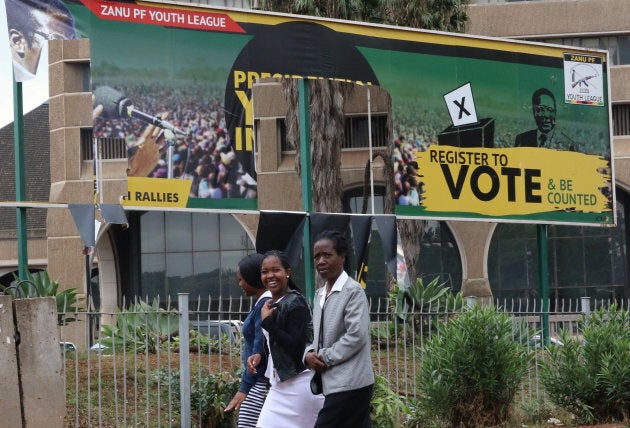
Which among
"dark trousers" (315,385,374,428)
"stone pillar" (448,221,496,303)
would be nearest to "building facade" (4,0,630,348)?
"stone pillar" (448,221,496,303)

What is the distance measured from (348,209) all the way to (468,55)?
15388 mm

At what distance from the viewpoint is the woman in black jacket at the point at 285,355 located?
7.51 metres

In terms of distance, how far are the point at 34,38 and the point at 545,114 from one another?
963 cm

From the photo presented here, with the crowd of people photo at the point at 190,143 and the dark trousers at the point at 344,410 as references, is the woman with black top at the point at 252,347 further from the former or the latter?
the crowd of people photo at the point at 190,143

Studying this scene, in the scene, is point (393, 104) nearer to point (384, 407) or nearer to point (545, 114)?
point (545, 114)

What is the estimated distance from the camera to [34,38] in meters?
15.2

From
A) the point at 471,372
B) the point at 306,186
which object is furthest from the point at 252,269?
the point at 306,186

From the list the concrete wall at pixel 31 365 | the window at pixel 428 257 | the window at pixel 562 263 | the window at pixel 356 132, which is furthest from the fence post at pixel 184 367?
the window at pixel 562 263

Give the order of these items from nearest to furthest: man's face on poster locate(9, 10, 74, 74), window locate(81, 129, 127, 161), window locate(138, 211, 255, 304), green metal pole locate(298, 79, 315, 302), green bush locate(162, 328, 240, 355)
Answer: green bush locate(162, 328, 240, 355) → man's face on poster locate(9, 10, 74, 74) → green metal pole locate(298, 79, 315, 302) → window locate(81, 129, 127, 161) → window locate(138, 211, 255, 304)

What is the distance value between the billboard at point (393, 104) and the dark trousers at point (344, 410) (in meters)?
9.40

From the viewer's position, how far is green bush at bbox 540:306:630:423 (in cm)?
1157

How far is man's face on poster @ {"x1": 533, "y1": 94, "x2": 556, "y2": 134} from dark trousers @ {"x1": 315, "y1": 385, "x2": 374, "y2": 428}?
1371 centimetres

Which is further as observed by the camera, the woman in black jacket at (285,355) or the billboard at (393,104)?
the billboard at (393,104)

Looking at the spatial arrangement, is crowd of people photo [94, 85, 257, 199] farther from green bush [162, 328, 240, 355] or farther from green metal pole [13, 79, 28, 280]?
green bush [162, 328, 240, 355]
